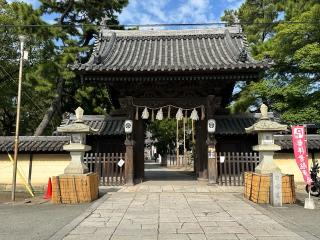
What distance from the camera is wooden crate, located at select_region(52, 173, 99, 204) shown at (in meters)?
11.0

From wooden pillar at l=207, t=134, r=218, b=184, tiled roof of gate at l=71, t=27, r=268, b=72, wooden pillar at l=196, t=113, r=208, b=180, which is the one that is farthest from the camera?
wooden pillar at l=196, t=113, r=208, b=180

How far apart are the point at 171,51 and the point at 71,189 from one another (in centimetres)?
967

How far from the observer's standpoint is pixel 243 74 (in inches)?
584

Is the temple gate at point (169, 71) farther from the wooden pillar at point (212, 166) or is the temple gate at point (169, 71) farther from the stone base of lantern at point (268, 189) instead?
the stone base of lantern at point (268, 189)

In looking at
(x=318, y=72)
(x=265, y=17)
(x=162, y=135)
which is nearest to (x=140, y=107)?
(x=318, y=72)

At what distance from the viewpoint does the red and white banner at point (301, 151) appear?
34.5 ft

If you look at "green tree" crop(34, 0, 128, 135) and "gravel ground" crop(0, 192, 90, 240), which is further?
"green tree" crop(34, 0, 128, 135)

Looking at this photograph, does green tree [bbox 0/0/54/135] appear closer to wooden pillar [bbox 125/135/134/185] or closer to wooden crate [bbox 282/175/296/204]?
wooden pillar [bbox 125/135/134/185]

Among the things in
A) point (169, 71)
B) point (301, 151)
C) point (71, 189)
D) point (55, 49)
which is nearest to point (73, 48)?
point (55, 49)

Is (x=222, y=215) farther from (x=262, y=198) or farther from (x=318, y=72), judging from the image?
(x=318, y=72)

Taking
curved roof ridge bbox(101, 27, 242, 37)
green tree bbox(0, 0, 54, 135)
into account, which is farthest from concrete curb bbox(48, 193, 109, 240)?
curved roof ridge bbox(101, 27, 242, 37)

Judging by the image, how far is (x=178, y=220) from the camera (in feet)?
26.5

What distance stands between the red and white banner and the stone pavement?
2.00m

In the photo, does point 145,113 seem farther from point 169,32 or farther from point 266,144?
point 169,32
